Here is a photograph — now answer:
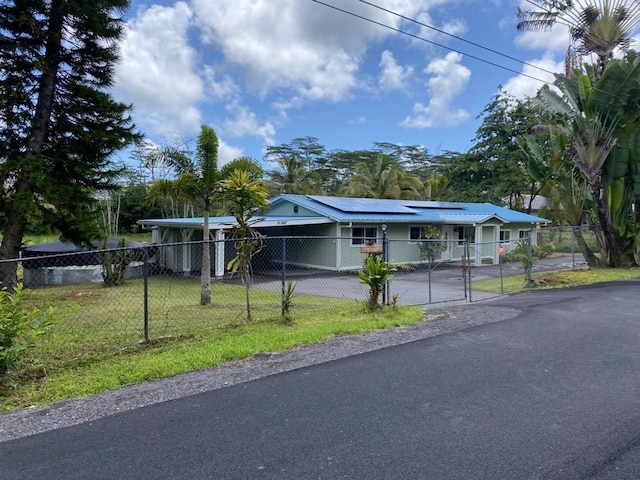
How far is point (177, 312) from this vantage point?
10281mm

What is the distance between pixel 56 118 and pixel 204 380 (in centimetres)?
1185

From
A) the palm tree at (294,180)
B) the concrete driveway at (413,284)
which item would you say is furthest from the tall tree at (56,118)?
the palm tree at (294,180)

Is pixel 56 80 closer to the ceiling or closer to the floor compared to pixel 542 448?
closer to the ceiling

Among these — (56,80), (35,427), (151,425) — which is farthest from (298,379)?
(56,80)

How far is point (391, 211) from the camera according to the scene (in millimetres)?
21922

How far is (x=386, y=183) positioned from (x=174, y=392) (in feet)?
102

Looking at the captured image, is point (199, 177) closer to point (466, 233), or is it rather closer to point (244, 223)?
point (244, 223)

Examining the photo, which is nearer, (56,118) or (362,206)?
(56,118)

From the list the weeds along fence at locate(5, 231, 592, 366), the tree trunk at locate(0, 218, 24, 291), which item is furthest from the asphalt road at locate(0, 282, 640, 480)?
the tree trunk at locate(0, 218, 24, 291)

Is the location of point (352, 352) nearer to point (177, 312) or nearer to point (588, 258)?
point (177, 312)

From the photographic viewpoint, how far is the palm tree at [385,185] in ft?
111

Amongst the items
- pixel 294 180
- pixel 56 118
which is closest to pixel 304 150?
pixel 294 180

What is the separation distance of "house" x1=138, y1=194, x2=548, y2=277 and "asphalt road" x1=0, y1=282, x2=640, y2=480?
12.6 meters

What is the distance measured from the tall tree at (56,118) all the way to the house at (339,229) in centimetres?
494
